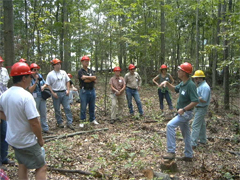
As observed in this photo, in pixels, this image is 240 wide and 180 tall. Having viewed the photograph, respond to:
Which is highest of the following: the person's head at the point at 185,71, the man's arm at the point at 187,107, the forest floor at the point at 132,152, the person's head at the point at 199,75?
the person's head at the point at 185,71

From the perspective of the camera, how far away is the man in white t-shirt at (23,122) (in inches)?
114

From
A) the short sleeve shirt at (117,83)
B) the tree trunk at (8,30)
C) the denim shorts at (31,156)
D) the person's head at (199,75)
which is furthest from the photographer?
the short sleeve shirt at (117,83)

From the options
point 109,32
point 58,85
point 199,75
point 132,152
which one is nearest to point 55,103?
point 58,85

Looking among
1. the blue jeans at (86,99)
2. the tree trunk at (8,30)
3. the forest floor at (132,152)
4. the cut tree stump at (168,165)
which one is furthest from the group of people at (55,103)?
the tree trunk at (8,30)

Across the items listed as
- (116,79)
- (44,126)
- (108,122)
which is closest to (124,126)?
(108,122)

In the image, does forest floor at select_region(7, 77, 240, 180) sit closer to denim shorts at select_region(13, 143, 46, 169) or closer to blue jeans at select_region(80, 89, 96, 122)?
blue jeans at select_region(80, 89, 96, 122)

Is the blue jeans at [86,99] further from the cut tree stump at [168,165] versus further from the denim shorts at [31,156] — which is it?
the denim shorts at [31,156]

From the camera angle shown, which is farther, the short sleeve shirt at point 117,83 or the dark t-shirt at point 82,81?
the short sleeve shirt at point 117,83

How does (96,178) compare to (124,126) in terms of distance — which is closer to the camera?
(96,178)

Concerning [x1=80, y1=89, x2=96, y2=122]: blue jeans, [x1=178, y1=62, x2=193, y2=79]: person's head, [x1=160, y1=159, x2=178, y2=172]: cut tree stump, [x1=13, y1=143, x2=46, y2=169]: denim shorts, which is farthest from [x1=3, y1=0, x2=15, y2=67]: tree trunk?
[x1=160, y1=159, x2=178, y2=172]: cut tree stump

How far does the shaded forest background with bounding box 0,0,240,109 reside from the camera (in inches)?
293

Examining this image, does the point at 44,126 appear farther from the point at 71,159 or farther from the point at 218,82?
the point at 218,82

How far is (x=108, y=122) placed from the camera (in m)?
8.48

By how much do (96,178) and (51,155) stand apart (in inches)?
→ 52.8
